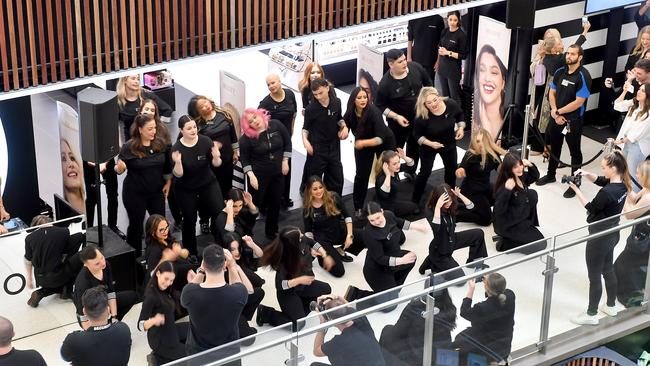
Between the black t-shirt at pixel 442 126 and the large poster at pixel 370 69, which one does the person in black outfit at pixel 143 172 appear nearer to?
the black t-shirt at pixel 442 126

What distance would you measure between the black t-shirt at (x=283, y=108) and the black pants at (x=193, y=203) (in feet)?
3.88

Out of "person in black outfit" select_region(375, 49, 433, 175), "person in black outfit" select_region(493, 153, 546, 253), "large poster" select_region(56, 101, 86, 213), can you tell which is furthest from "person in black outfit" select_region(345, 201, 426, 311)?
"large poster" select_region(56, 101, 86, 213)

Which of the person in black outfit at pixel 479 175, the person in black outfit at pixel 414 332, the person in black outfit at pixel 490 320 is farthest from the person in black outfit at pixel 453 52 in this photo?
the person in black outfit at pixel 414 332

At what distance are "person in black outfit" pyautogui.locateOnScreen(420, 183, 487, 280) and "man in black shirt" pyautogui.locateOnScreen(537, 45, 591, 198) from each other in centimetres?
267

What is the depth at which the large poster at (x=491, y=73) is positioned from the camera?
13.2m

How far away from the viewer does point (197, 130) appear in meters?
11.1

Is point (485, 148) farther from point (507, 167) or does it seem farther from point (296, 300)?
point (296, 300)

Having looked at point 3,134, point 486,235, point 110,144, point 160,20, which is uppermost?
point 160,20

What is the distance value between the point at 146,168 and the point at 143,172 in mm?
62

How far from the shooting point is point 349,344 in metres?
8.20

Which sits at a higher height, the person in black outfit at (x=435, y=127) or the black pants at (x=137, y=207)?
the person in black outfit at (x=435, y=127)

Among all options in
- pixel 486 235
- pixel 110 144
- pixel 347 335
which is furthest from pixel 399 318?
pixel 486 235

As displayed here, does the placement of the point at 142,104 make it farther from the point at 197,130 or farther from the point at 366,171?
the point at 366,171

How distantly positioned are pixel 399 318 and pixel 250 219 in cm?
307
